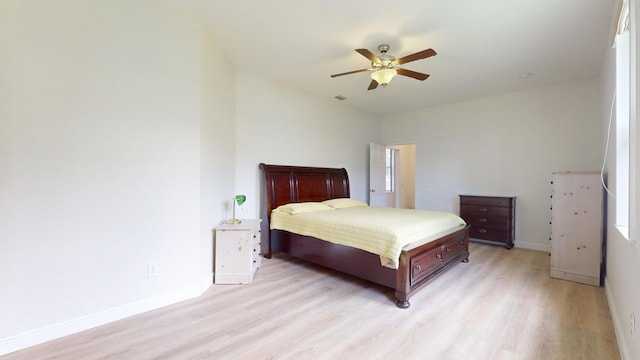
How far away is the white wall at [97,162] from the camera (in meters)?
1.73

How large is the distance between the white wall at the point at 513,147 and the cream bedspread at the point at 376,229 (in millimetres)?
1860

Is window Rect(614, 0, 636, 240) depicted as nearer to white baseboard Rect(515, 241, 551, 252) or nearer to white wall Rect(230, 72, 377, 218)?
white baseboard Rect(515, 241, 551, 252)

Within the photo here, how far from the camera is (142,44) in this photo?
221cm

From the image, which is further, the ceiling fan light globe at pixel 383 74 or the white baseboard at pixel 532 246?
the white baseboard at pixel 532 246

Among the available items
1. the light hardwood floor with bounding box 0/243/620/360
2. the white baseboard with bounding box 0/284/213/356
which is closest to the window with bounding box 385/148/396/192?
the light hardwood floor with bounding box 0/243/620/360

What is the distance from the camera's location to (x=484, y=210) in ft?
15.0

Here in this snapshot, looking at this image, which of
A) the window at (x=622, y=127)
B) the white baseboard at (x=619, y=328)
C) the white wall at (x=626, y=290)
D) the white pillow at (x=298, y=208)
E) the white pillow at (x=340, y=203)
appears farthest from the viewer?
the white pillow at (x=340, y=203)

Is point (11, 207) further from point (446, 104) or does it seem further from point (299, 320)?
point (446, 104)

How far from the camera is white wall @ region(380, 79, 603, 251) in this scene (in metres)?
3.99

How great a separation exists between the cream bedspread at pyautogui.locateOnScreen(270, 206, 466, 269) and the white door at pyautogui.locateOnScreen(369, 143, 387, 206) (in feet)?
8.00

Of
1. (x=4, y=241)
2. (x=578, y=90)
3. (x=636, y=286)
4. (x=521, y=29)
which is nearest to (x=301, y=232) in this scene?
(x=4, y=241)

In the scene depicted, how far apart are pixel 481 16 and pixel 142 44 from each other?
9.94 feet

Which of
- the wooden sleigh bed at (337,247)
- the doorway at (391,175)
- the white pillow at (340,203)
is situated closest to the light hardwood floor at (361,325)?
the wooden sleigh bed at (337,247)

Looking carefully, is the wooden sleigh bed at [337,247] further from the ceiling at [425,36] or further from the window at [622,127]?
the ceiling at [425,36]
